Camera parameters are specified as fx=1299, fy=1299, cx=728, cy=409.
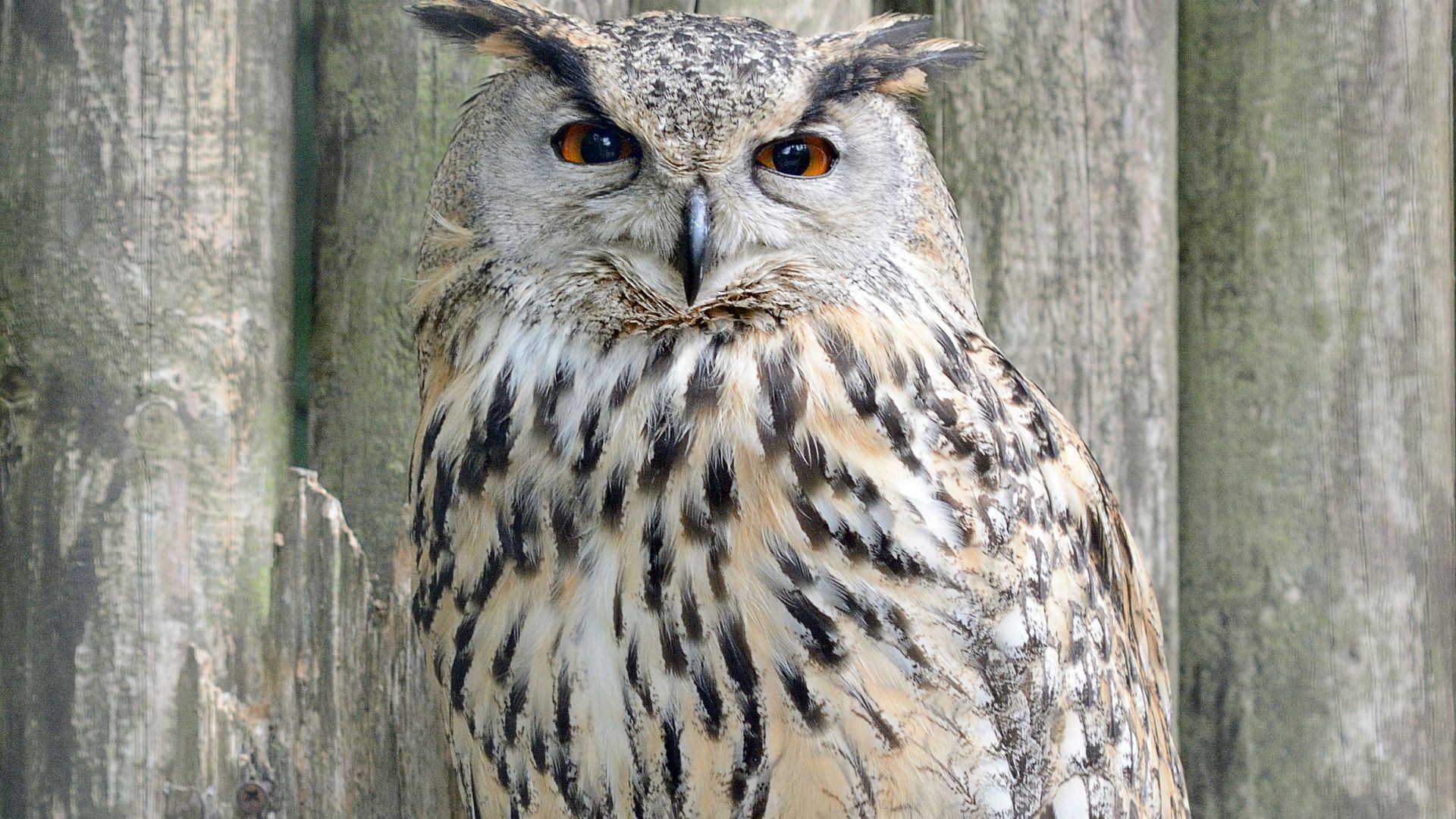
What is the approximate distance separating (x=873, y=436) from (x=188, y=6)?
38.3 inches

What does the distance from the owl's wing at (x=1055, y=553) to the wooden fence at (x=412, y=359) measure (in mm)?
403

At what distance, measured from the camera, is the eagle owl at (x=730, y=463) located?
4.03 ft

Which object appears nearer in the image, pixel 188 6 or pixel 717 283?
pixel 717 283

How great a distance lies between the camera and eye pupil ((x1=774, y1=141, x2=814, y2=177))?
127cm

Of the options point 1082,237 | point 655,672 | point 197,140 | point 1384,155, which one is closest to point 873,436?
point 655,672

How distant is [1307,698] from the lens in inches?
73.0

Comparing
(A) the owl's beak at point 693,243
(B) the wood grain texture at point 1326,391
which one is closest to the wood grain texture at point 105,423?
(A) the owl's beak at point 693,243

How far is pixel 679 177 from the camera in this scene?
1.23 metres

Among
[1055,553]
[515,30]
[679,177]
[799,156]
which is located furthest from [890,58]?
[1055,553]

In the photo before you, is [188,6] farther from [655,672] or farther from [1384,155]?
[1384,155]

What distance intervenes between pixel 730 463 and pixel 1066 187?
807mm

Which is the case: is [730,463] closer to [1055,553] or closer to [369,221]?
[1055,553]

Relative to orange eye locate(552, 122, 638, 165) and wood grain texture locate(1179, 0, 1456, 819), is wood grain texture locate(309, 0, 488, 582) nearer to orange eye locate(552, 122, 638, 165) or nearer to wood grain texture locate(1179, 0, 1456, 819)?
orange eye locate(552, 122, 638, 165)

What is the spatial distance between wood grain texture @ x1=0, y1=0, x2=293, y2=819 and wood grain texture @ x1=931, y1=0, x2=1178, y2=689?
99 centimetres
